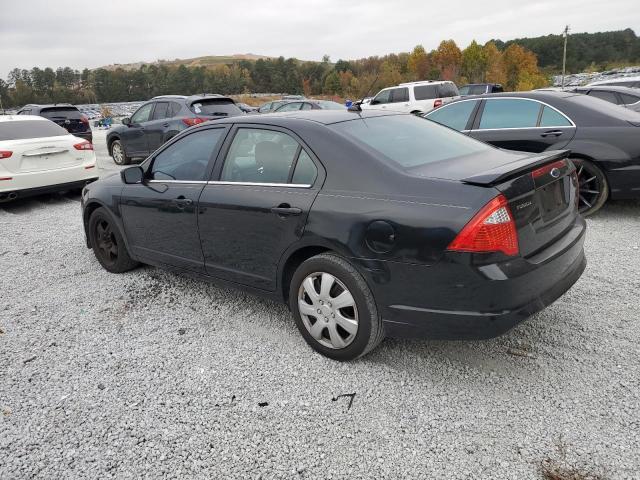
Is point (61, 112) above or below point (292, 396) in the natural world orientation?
above

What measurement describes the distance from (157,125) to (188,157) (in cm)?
860

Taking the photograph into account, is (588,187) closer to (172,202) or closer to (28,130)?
(172,202)

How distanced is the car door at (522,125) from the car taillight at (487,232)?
4.06 m

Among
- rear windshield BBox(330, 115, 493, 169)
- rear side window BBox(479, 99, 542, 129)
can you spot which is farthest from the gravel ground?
rear side window BBox(479, 99, 542, 129)

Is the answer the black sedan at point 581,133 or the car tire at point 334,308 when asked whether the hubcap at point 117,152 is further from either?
the car tire at point 334,308

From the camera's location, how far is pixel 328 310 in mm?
3115

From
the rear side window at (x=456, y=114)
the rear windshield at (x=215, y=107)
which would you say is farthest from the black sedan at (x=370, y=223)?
the rear windshield at (x=215, y=107)

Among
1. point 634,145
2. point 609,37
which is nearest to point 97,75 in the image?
point 609,37

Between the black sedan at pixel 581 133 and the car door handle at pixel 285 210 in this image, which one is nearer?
the car door handle at pixel 285 210

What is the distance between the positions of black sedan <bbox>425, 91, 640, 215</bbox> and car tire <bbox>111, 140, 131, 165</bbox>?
983cm

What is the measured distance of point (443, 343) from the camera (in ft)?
11.2

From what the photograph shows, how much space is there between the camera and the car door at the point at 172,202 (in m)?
3.95

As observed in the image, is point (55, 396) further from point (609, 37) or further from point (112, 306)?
point (609, 37)

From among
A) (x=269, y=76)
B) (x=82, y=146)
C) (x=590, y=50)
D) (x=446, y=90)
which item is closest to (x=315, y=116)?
(x=82, y=146)
